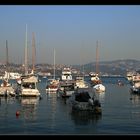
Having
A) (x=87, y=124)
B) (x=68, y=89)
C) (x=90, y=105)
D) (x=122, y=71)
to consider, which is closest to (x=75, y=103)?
(x=90, y=105)

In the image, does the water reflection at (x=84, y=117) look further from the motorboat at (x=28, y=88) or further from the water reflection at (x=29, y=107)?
the motorboat at (x=28, y=88)

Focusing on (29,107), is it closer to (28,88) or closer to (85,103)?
(85,103)

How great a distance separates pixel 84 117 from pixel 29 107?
637 centimetres

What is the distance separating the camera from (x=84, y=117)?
23.1 meters

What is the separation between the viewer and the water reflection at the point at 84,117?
822 inches

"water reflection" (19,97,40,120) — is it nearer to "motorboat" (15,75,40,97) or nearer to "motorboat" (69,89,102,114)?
"motorboat" (15,75,40,97)

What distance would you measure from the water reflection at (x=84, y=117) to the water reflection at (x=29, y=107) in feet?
7.94

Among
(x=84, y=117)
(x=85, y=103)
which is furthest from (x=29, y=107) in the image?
(x=84, y=117)

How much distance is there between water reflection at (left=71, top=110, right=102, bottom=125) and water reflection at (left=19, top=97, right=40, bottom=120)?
7.94 ft

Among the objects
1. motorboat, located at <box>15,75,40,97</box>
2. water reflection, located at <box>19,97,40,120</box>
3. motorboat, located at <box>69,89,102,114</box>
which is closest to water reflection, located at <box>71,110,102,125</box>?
motorboat, located at <box>69,89,102,114</box>

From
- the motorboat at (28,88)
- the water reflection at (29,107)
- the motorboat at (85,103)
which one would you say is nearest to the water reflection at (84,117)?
the motorboat at (85,103)
